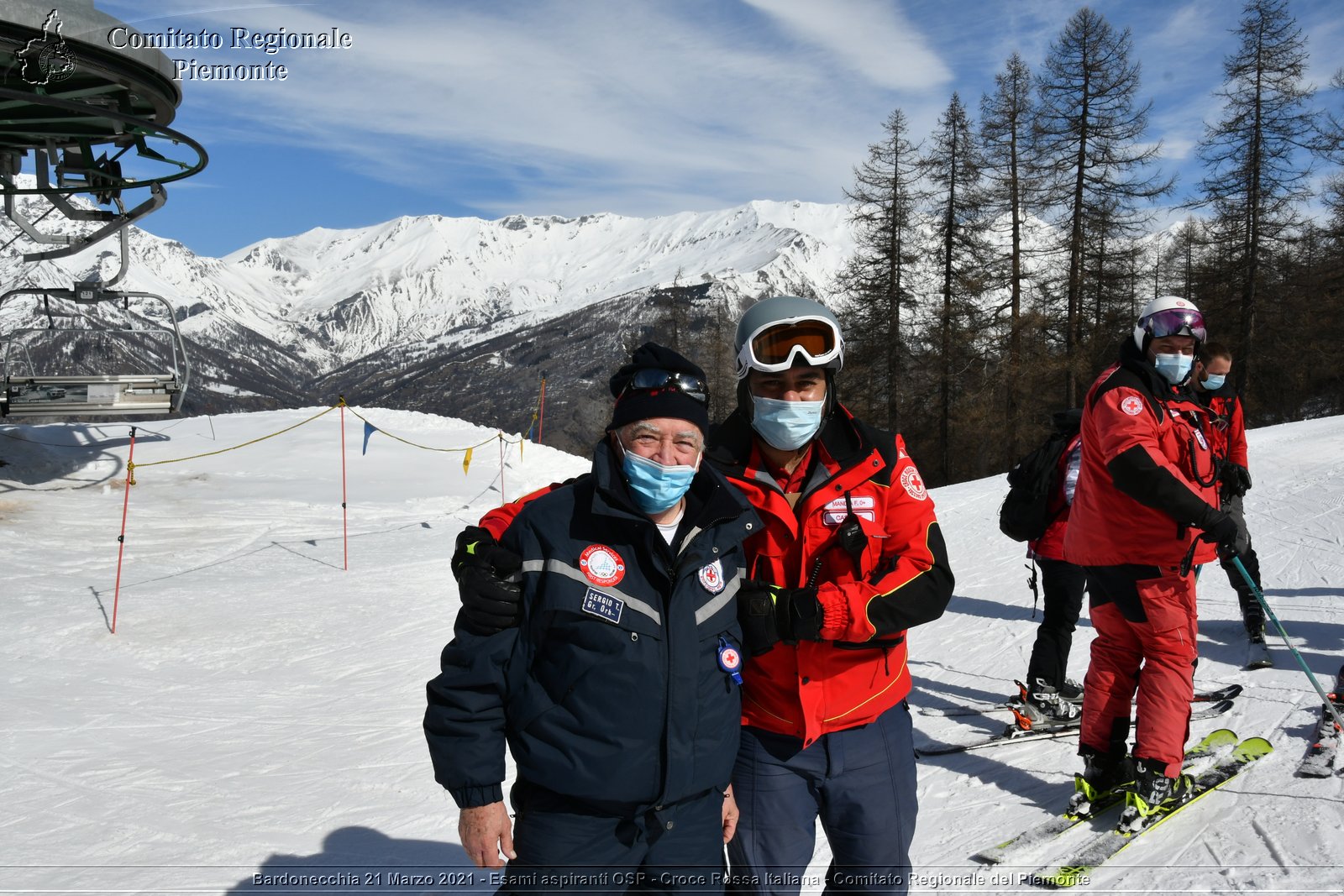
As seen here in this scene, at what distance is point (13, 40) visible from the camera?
1032 cm

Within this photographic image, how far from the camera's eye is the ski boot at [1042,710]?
16.3 ft

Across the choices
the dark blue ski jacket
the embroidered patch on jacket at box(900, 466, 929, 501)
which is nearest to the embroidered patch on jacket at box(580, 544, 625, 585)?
the dark blue ski jacket

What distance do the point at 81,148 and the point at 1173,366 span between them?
1451 centimetres

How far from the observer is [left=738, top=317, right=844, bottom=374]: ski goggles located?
261 cm

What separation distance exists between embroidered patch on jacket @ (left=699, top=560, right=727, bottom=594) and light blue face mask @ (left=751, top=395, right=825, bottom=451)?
465 mm

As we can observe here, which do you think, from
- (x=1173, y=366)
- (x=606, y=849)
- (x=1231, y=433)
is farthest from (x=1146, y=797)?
(x=1231, y=433)

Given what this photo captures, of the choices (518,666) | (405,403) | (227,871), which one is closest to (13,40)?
(227,871)

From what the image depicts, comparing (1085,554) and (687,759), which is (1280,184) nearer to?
(1085,554)

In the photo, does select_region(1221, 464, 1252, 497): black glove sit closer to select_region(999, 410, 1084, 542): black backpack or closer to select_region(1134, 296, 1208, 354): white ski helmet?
select_region(999, 410, 1084, 542): black backpack

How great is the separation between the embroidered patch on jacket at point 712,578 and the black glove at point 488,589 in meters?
0.50

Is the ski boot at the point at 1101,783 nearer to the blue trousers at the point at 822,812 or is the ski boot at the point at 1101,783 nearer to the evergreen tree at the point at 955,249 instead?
the blue trousers at the point at 822,812

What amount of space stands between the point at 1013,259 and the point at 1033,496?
23.0 metres

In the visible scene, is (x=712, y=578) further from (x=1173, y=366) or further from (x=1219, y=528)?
(x=1173, y=366)

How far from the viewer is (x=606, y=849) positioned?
7.30 feet
